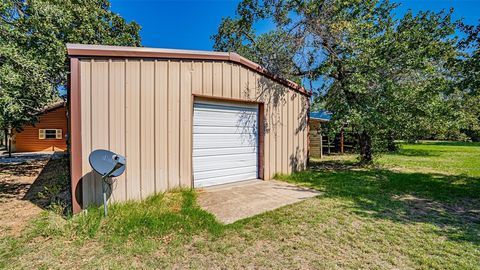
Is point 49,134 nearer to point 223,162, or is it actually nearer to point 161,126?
point 223,162

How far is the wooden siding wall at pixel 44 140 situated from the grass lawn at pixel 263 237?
17.5 meters

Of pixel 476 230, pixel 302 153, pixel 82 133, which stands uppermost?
pixel 82 133

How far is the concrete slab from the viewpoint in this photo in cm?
409

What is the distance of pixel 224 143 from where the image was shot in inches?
235

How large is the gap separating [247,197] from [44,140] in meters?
19.3

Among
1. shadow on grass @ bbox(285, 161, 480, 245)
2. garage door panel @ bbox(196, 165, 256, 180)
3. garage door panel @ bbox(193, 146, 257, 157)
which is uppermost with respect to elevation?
garage door panel @ bbox(193, 146, 257, 157)

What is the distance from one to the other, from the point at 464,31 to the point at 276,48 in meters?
4.89

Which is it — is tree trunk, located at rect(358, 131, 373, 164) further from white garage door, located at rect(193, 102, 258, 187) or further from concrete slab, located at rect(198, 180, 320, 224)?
white garage door, located at rect(193, 102, 258, 187)

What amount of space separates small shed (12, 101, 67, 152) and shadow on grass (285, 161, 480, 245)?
18636mm

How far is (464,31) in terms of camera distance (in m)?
5.75

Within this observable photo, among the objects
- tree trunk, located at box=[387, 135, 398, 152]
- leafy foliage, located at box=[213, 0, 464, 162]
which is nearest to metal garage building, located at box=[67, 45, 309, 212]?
leafy foliage, located at box=[213, 0, 464, 162]

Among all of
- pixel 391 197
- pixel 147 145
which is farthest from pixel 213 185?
pixel 391 197

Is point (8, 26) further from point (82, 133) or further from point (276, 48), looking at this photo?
point (276, 48)

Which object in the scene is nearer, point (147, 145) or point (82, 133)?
point (82, 133)
